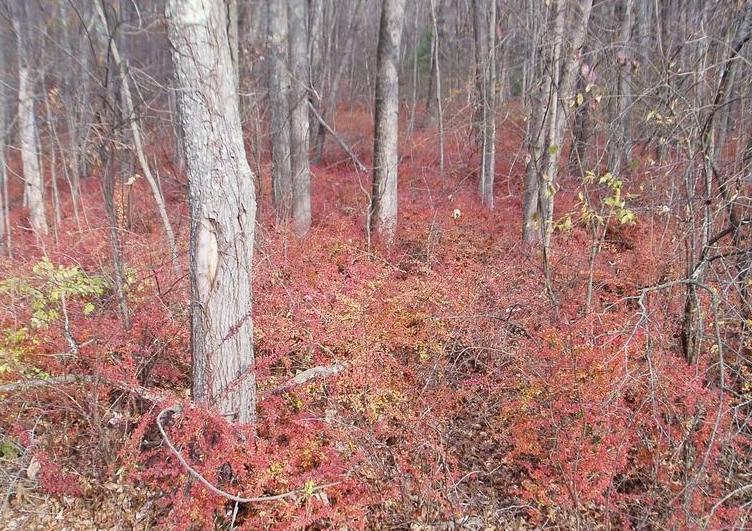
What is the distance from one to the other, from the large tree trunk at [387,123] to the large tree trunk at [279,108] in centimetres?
163

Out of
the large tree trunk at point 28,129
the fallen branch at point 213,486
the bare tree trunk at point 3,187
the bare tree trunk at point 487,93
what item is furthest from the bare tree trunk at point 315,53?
the fallen branch at point 213,486

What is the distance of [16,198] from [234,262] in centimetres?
1489

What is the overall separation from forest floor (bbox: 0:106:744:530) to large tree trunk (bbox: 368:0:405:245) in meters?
1.95

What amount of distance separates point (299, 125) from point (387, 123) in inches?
66.7

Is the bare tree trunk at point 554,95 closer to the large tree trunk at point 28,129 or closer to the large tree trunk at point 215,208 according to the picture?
the large tree trunk at point 215,208

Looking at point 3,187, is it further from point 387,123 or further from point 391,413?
point 391,413

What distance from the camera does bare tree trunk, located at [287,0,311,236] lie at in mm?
7801

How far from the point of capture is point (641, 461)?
144 inches

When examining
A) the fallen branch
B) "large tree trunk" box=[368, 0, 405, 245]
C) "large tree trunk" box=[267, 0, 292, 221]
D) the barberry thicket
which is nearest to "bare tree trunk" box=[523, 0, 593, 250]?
the barberry thicket

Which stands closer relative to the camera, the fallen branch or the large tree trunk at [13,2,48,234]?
the fallen branch

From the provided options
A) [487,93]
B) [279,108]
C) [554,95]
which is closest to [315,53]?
[487,93]

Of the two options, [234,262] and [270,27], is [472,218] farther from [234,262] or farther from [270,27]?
[234,262]

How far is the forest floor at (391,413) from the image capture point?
3268mm

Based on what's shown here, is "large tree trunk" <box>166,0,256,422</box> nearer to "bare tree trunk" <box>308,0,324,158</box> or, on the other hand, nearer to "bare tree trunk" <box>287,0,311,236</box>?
"bare tree trunk" <box>287,0,311,236</box>
